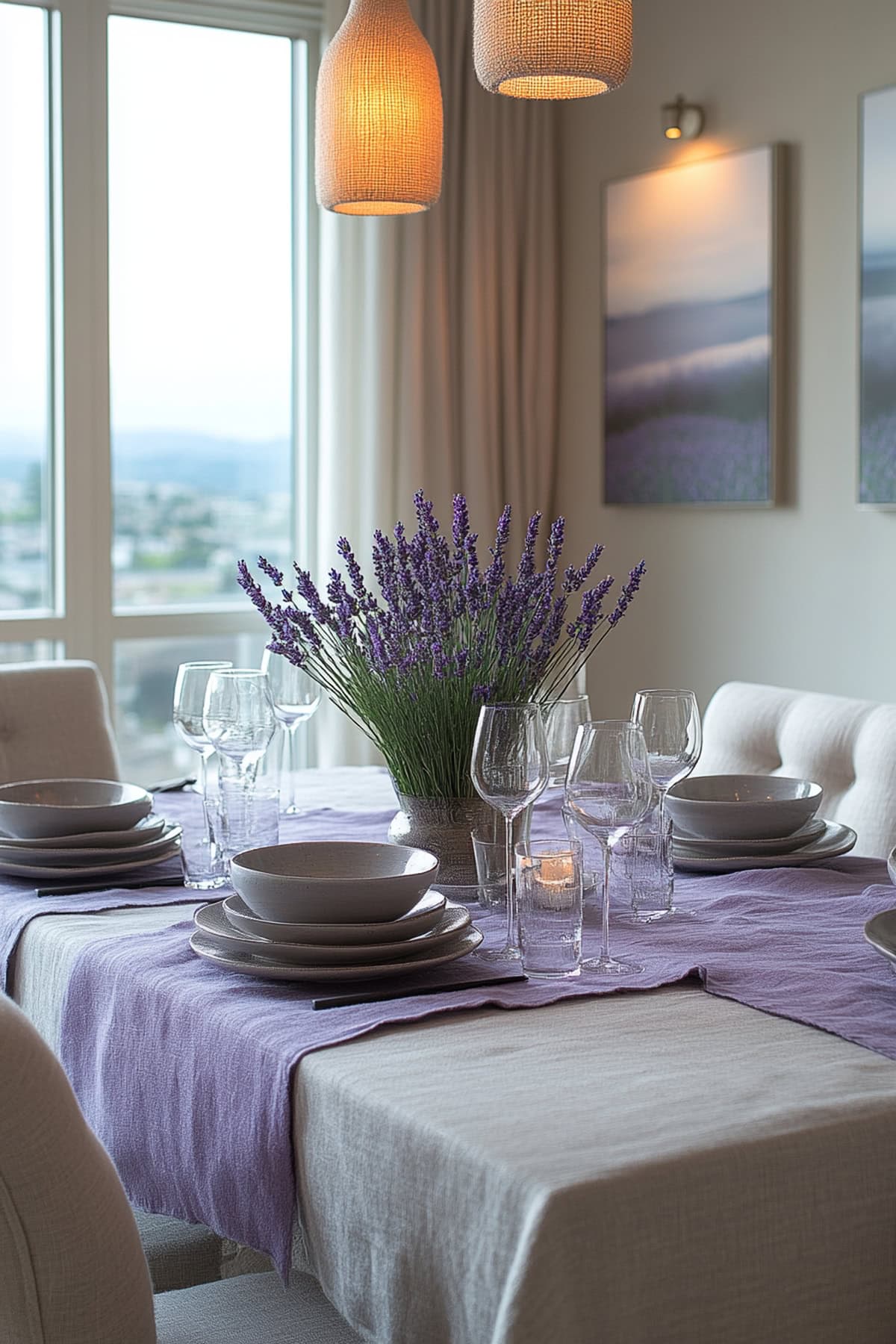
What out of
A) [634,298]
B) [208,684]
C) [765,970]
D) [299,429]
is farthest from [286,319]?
[765,970]

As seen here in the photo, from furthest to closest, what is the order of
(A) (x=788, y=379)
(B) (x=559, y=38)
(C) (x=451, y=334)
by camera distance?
(C) (x=451, y=334) → (A) (x=788, y=379) → (B) (x=559, y=38)

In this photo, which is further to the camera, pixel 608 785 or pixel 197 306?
pixel 197 306

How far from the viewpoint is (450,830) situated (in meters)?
1.73

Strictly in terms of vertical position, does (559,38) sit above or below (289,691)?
above

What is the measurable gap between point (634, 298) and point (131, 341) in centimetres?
137

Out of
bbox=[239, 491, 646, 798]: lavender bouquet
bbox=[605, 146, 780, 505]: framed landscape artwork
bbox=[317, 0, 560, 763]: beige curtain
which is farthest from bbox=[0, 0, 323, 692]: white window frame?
bbox=[239, 491, 646, 798]: lavender bouquet

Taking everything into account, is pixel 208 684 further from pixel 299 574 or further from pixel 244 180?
pixel 244 180

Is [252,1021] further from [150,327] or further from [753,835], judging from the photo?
[150,327]

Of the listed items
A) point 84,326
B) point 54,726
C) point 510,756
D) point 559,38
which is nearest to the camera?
point 510,756

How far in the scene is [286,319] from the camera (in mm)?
4402

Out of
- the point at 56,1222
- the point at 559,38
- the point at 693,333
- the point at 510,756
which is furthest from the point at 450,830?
the point at 693,333

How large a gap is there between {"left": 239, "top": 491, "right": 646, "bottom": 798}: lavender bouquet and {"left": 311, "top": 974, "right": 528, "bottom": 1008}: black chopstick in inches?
16.1

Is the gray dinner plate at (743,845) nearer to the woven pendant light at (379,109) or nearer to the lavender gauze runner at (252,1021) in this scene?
the lavender gauze runner at (252,1021)

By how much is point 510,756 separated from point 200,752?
621 mm
